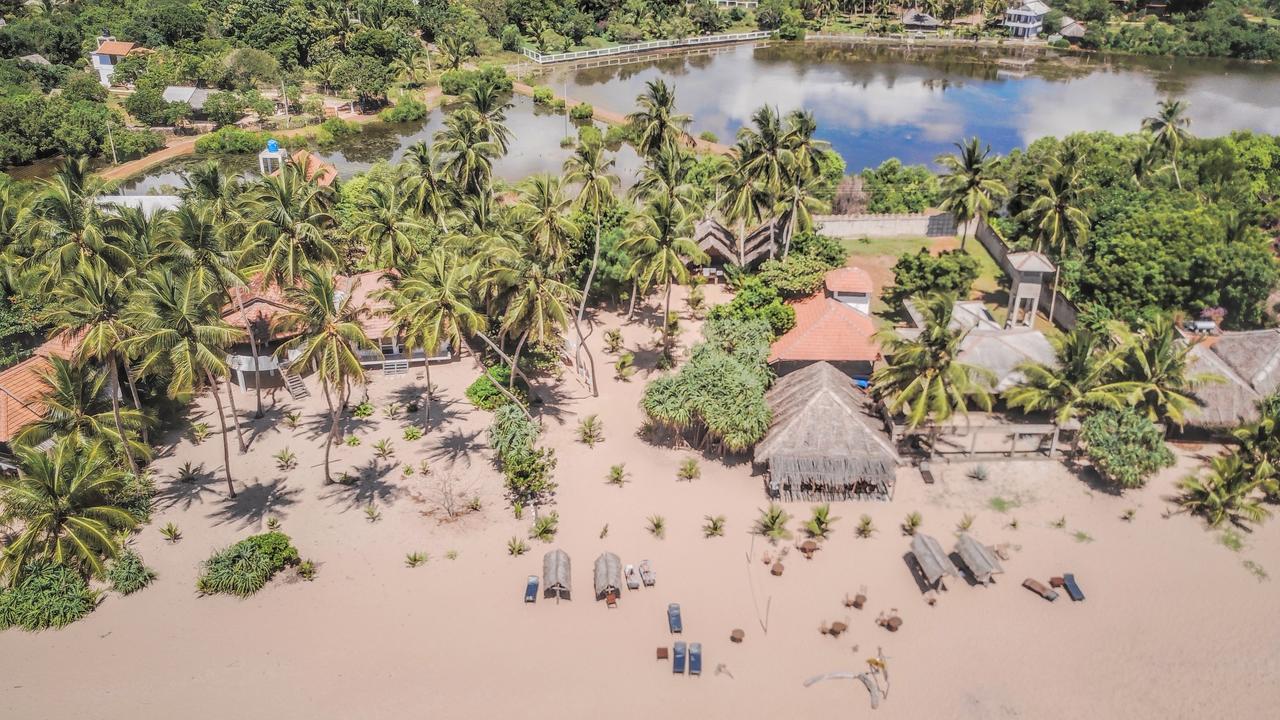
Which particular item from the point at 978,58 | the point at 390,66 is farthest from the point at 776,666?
the point at 978,58

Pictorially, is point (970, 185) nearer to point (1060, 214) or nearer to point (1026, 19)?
point (1060, 214)

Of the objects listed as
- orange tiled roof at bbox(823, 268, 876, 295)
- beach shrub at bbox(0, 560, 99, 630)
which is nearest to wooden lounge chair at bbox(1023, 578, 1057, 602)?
orange tiled roof at bbox(823, 268, 876, 295)

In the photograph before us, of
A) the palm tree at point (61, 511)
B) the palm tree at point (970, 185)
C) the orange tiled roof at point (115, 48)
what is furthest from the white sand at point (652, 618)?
the orange tiled roof at point (115, 48)

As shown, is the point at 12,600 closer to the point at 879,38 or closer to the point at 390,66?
the point at 390,66

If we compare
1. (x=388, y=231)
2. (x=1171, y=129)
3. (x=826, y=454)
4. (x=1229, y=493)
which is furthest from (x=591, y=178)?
(x=1171, y=129)

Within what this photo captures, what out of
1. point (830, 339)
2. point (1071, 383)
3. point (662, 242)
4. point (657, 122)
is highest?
point (657, 122)

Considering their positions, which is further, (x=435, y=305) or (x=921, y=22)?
(x=921, y=22)
